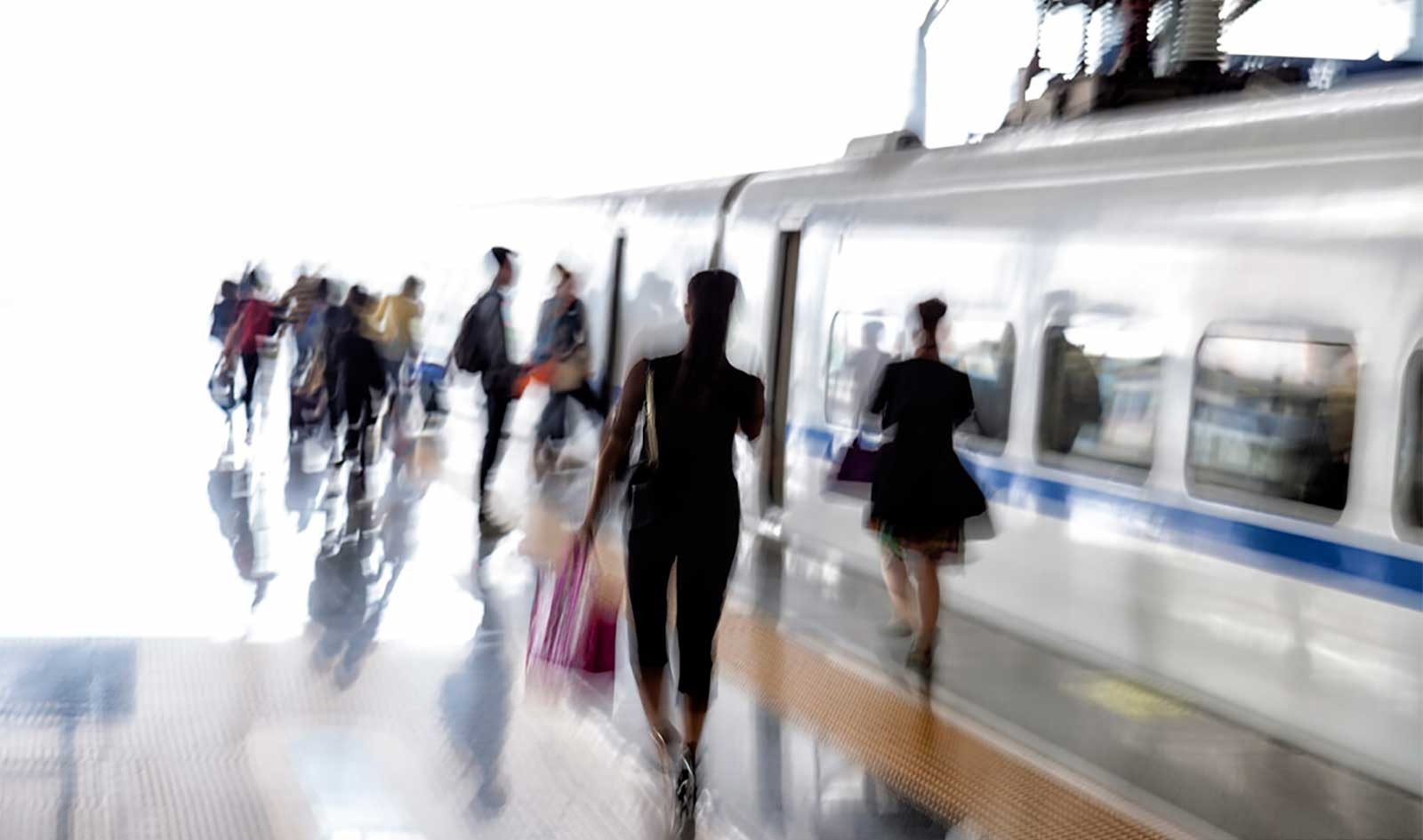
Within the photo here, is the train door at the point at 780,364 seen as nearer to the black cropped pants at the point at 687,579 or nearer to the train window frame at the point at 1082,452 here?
the train window frame at the point at 1082,452

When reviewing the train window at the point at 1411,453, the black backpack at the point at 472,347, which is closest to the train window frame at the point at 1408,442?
the train window at the point at 1411,453

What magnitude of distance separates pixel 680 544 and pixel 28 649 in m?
3.05

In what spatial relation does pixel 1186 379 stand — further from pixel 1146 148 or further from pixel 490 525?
pixel 490 525

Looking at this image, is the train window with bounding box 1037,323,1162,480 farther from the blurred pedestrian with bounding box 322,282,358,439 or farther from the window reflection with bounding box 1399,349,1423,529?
the blurred pedestrian with bounding box 322,282,358,439

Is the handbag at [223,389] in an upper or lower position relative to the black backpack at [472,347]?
lower

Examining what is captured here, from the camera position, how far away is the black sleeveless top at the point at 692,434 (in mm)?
4750

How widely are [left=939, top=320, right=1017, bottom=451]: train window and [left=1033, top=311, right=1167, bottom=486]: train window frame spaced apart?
9.7 inches

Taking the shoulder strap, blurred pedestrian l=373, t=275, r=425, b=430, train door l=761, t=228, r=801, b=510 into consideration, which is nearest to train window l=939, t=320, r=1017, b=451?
train door l=761, t=228, r=801, b=510

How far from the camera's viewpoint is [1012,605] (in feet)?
22.9

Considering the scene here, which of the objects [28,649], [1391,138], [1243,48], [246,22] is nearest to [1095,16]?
[1243,48]

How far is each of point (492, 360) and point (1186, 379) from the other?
5068 millimetres

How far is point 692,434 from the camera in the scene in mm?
4754

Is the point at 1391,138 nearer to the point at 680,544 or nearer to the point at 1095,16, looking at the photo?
the point at 680,544

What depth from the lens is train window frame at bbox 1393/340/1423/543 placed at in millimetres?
4809
